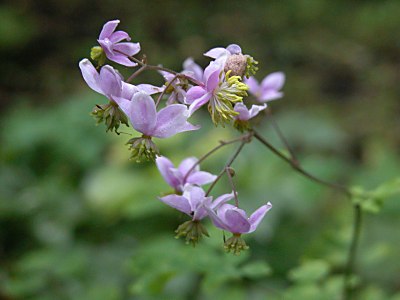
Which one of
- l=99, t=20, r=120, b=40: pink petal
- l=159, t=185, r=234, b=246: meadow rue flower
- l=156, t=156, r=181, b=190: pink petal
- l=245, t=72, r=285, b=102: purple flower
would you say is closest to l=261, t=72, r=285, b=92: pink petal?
l=245, t=72, r=285, b=102: purple flower

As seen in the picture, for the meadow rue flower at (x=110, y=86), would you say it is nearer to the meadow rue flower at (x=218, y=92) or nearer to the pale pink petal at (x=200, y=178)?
the meadow rue flower at (x=218, y=92)

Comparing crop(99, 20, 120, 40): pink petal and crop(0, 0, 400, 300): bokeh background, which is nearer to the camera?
crop(99, 20, 120, 40): pink petal

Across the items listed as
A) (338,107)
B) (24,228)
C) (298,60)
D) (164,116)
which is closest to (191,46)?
(298,60)

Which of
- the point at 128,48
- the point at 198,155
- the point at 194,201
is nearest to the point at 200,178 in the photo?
the point at 194,201

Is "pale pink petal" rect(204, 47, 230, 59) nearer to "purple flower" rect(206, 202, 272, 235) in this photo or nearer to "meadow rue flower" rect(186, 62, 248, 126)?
"meadow rue flower" rect(186, 62, 248, 126)

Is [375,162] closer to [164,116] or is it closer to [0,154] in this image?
→ [0,154]
